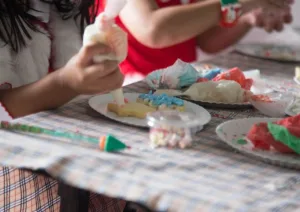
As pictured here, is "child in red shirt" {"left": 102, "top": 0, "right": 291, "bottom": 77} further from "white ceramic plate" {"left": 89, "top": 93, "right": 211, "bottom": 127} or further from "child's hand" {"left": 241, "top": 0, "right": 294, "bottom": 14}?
"white ceramic plate" {"left": 89, "top": 93, "right": 211, "bottom": 127}

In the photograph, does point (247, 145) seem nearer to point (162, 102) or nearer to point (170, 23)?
point (162, 102)

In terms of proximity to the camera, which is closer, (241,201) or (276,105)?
(241,201)

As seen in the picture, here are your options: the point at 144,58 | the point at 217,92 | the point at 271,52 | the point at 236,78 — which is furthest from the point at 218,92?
the point at 144,58

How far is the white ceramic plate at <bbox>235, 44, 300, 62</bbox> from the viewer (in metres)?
1.37

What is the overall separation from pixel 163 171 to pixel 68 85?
30 centimetres

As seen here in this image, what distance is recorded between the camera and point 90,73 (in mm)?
787

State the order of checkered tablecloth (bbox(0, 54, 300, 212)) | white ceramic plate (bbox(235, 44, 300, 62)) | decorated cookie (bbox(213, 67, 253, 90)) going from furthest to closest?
white ceramic plate (bbox(235, 44, 300, 62)), decorated cookie (bbox(213, 67, 253, 90)), checkered tablecloth (bbox(0, 54, 300, 212))

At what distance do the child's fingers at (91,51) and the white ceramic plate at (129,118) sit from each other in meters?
0.09

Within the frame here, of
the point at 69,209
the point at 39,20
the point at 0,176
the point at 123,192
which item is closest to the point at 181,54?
the point at 39,20

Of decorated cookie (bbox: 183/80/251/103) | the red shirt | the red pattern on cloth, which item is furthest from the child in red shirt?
the red pattern on cloth

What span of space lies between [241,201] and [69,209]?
26 centimetres

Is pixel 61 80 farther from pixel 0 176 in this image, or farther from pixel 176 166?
pixel 176 166

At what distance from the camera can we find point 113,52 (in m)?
0.77

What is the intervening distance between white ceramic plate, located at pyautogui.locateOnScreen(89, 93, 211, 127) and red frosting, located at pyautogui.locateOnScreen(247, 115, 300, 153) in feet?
0.34
